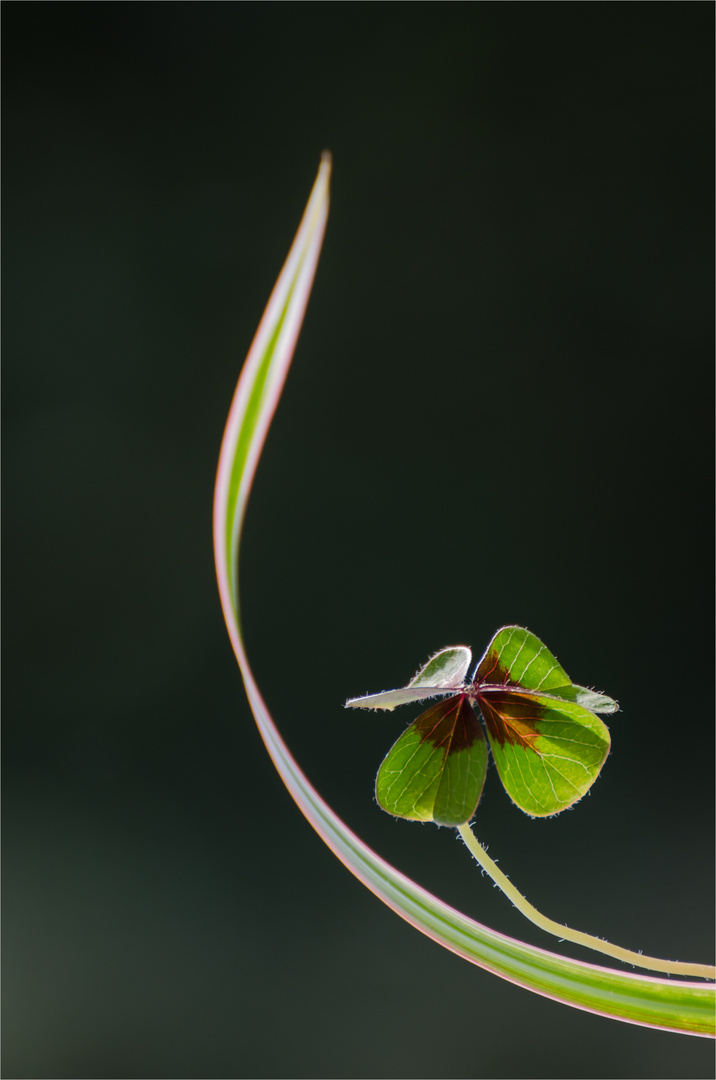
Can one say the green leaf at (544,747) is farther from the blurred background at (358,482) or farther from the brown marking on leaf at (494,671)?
the blurred background at (358,482)

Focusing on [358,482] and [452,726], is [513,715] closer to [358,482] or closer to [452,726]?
[452,726]

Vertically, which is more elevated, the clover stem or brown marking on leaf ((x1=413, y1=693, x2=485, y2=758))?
brown marking on leaf ((x1=413, y1=693, x2=485, y2=758))

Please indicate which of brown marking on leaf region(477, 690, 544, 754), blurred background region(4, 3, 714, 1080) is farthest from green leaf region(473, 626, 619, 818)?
blurred background region(4, 3, 714, 1080)

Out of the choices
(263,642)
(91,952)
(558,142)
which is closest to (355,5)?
(558,142)

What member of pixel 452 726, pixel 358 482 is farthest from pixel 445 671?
pixel 358 482

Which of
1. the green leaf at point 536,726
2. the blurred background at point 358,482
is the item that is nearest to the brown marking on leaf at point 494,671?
the green leaf at point 536,726

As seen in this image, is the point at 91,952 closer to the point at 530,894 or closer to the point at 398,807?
the point at 530,894

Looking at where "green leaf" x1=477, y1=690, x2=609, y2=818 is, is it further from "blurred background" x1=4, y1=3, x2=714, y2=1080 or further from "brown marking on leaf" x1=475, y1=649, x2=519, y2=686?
"blurred background" x1=4, y1=3, x2=714, y2=1080
